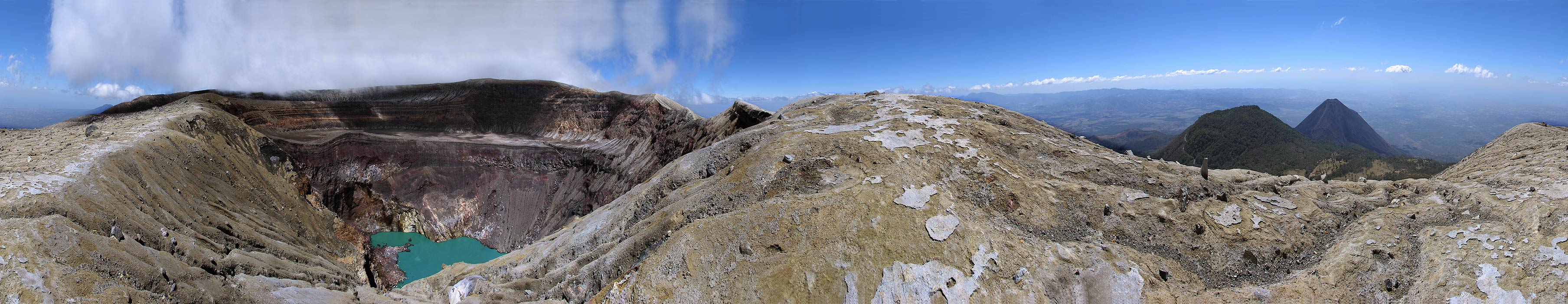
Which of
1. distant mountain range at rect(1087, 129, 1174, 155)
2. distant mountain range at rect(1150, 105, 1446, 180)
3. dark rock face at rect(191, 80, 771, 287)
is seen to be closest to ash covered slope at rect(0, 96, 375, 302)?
dark rock face at rect(191, 80, 771, 287)

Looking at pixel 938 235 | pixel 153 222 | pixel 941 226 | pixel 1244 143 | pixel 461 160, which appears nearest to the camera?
pixel 938 235

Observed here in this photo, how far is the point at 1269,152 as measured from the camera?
46.5 meters

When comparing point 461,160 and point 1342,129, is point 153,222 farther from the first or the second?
point 1342,129

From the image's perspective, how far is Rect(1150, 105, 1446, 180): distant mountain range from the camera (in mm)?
38094

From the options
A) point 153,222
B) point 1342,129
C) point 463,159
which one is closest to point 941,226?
point 153,222

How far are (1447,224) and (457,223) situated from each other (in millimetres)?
42125

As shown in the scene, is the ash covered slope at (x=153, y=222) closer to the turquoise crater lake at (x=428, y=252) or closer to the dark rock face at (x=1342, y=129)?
the turquoise crater lake at (x=428, y=252)

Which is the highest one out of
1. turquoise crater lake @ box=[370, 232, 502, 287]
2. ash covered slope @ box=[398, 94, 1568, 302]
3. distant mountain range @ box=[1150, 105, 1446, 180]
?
ash covered slope @ box=[398, 94, 1568, 302]

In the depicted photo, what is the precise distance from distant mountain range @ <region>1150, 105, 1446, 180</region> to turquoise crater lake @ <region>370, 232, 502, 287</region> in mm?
57481

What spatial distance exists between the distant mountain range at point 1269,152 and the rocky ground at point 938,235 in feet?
124

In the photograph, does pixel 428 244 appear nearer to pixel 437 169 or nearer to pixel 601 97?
pixel 437 169

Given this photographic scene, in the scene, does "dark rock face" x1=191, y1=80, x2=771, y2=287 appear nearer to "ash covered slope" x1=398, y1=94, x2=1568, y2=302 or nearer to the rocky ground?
the rocky ground

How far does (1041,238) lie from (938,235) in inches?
93.4

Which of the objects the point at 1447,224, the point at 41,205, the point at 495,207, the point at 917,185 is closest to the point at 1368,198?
the point at 1447,224
